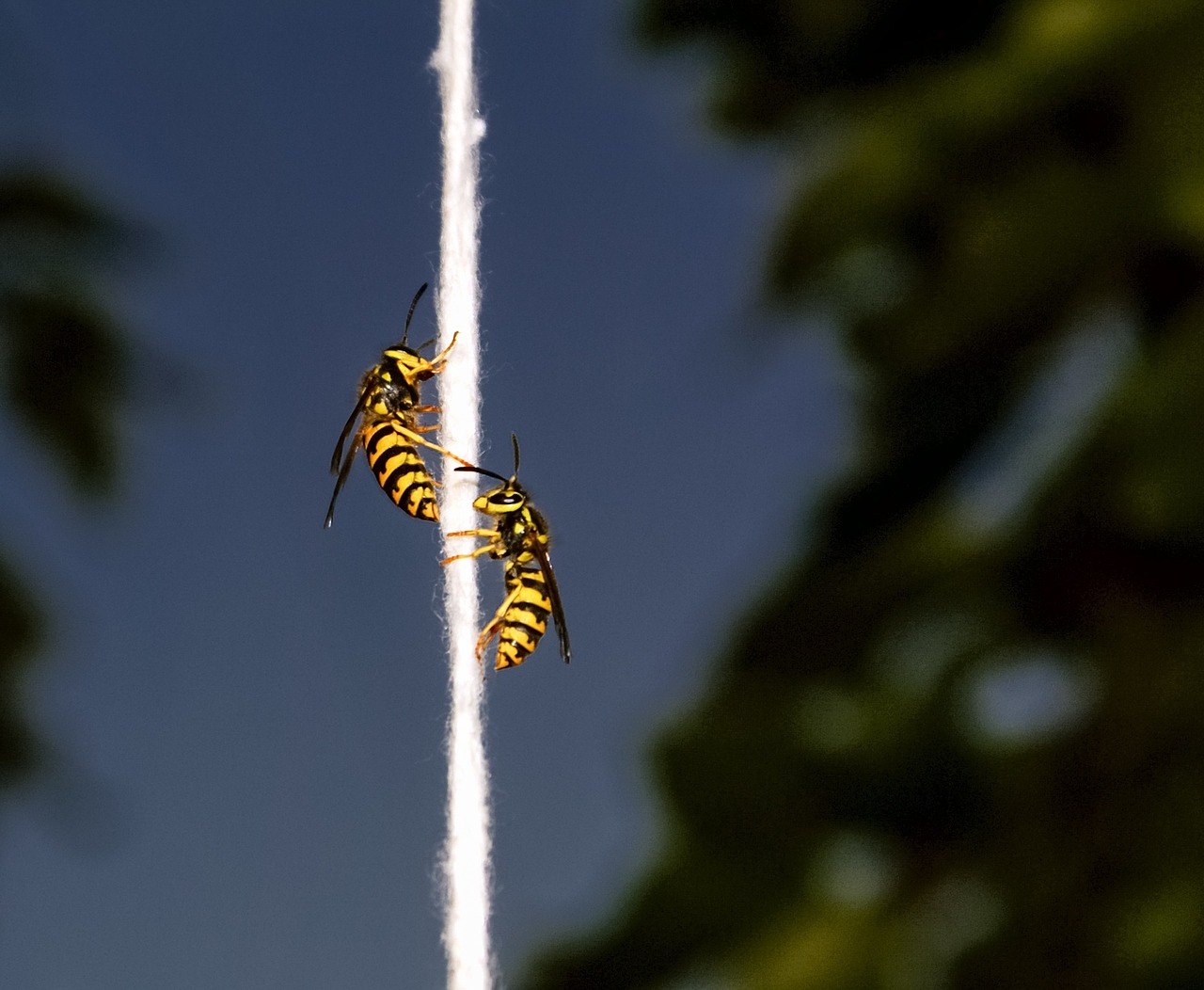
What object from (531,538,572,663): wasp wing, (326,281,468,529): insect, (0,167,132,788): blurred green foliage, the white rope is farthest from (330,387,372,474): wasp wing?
(0,167,132,788): blurred green foliage

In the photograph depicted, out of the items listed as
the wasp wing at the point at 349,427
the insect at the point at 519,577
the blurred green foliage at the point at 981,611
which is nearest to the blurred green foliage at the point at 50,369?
the blurred green foliage at the point at 981,611

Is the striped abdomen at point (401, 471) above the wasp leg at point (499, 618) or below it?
above

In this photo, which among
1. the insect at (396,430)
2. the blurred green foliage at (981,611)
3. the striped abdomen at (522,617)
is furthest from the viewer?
the insect at (396,430)

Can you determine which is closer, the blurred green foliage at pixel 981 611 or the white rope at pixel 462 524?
the blurred green foliage at pixel 981 611

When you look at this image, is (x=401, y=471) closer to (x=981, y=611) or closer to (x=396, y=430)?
(x=396, y=430)

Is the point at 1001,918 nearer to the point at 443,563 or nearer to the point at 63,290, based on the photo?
the point at 63,290

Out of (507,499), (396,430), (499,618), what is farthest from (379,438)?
(499,618)

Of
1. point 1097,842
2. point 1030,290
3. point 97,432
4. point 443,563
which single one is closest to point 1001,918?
point 1097,842

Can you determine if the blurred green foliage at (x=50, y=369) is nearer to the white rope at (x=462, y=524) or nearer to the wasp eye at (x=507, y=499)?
the white rope at (x=462, y=524)
